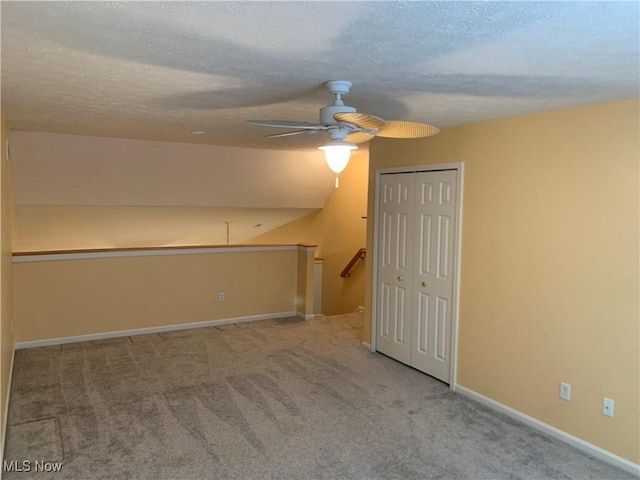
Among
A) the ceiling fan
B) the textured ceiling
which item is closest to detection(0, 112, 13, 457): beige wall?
the textured ceiling

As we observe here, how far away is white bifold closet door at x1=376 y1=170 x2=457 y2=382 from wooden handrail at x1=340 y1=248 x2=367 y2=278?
6.25 ft

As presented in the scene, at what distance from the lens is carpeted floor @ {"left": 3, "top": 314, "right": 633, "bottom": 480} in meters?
2.86

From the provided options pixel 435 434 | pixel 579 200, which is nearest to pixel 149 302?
pixel 435 434

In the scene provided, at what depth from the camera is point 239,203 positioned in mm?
6602

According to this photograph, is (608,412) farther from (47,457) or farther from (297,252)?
(297,252)

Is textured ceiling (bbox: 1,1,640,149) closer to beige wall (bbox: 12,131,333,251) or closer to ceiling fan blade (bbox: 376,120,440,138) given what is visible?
ceiling fan blade (bbox: 376,120,440,138)

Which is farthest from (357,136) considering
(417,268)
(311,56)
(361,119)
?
(417,268)

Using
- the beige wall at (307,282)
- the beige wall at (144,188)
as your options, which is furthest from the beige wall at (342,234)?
the beige wall at (307,282)

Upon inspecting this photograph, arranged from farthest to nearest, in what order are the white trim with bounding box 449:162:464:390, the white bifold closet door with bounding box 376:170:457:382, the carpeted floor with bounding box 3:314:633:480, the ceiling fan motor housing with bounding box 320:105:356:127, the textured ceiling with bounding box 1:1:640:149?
the white bifold closet door with bounding box 376:170:457:382 < the white trim with bounding box 449:162:464:390 < the carpeted floor with bounding box 3:314:633:480 < the ceiling fan motor housing with bounding box 320:105:356:127 < the textured ceiling with bounding box 1:1:640:149

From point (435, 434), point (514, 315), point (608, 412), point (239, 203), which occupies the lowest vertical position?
point (435, 434)

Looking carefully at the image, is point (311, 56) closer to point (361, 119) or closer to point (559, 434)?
point (361, 119)

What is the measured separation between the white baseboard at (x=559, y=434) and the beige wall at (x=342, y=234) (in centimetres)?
327

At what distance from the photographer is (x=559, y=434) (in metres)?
3.25

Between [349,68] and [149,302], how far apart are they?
4239 millimetres
